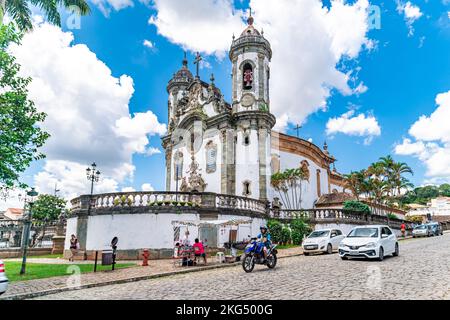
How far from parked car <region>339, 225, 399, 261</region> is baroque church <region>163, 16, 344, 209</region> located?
15130 millimetres

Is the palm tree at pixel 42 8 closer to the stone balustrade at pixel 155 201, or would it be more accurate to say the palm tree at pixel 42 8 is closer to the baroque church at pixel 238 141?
the stone balustrade at pixel 155 201

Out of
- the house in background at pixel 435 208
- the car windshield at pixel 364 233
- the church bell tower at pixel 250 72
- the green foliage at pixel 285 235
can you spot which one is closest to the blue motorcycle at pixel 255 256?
the car windshield at pixel 364 233

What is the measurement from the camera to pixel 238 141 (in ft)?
108

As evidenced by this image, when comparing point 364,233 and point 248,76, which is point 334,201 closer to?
point 248,76

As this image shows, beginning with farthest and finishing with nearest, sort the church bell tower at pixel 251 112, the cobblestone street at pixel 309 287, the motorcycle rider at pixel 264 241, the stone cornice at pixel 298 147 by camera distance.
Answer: the stone cornice at pixel 298 147, the church bell tower at pixel 251 112, the motorcycle rider at pixel 264 241, the cobblestone street at pixel 309 287

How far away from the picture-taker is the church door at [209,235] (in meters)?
19.4

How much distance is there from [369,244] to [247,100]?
22.2 meters

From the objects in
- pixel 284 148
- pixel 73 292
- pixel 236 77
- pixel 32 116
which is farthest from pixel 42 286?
pixel 284 148

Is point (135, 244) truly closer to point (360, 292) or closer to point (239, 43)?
point (360, 292)

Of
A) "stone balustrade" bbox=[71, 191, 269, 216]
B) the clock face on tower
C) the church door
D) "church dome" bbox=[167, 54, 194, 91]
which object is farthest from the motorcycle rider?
"church dome" bbox=[167, 54, 194, 91]

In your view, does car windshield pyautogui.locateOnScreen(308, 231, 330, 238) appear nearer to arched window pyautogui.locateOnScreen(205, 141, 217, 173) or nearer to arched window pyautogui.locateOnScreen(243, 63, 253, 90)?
arched window pyautogui.locateOnScreen(205, 141, 217, 173)

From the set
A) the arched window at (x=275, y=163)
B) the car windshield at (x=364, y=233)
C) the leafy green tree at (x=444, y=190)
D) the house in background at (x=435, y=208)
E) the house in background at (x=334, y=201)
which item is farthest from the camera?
the leafy green tree at (x=444, y=190)

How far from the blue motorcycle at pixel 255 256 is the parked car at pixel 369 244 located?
12.6ft
